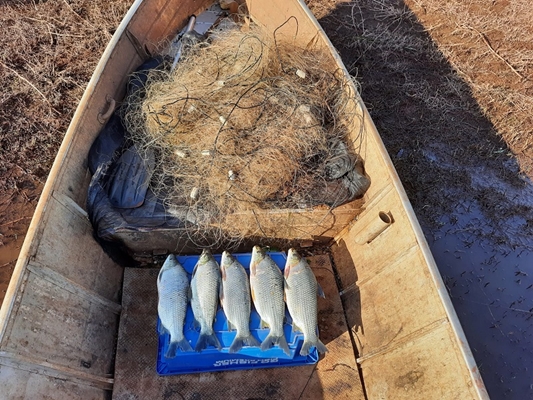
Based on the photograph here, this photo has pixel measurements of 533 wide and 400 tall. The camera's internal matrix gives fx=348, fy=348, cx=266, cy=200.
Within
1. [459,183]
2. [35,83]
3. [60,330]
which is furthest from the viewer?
[35,83]

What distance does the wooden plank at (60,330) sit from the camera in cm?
251

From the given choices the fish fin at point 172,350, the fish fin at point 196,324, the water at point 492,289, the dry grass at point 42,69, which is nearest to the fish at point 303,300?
the fish fin at point 196,324

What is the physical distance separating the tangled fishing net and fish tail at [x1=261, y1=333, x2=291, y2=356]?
1067mm

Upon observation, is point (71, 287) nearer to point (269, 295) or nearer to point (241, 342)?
point (241, 342)

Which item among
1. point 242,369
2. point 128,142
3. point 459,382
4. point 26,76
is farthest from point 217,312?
point 26,76

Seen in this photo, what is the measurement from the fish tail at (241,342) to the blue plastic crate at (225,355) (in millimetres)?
69

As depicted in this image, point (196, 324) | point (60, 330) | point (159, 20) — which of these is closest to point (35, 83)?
point (159, 20)

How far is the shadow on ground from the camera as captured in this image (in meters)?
3.91

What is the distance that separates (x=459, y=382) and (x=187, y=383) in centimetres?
227

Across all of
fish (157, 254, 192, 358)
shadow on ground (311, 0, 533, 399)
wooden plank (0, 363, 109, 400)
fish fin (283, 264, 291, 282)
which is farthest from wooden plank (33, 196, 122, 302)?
shadow on ground (311, 0, 533, 399)

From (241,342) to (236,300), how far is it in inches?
13.5

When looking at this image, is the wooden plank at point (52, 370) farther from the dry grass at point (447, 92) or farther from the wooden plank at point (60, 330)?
the dry grass at point (447, 92)

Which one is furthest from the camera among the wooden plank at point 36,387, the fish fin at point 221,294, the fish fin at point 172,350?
the fish fin at point 221,294

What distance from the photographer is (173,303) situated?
9.86ft
